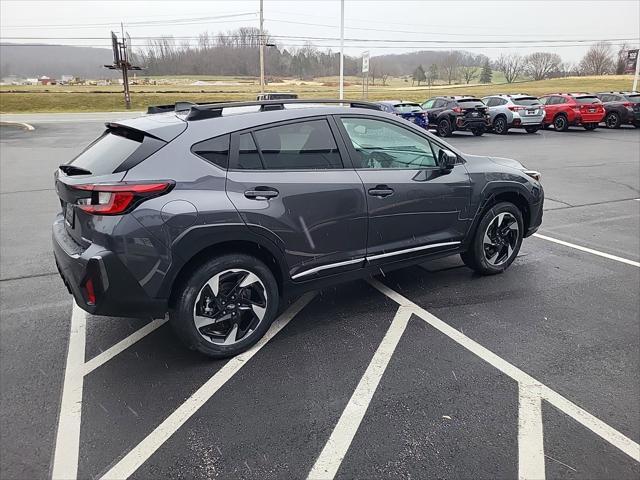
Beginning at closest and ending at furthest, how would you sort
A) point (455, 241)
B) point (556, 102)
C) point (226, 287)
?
point (226, 287)
point (455, 241)
point (556, 102)

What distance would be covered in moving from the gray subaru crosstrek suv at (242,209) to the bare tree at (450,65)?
307 ft

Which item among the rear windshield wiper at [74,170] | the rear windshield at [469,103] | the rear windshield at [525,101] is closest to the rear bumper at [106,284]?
the rear windshield wiper at [74,170]

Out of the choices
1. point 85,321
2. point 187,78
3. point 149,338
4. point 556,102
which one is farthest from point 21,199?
point 187,78

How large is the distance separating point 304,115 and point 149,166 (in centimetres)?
127

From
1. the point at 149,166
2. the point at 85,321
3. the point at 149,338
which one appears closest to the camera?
the point at 149,166

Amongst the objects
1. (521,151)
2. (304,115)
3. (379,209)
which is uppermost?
(304,115)

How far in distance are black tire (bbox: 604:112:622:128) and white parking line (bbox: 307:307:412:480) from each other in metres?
25.7

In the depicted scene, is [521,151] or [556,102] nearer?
[521,151]

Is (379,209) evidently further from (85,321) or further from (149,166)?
(85,321)

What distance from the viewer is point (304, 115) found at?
3.78 metres

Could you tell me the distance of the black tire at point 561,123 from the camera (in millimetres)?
23344

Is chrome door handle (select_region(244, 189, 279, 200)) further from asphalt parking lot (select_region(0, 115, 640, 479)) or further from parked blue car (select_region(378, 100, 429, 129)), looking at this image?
parked blue car (select_region(378, 100, 429, 129))

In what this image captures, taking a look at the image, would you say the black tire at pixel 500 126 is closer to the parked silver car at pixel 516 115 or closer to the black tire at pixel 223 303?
the parked silver car at pixel 516 115

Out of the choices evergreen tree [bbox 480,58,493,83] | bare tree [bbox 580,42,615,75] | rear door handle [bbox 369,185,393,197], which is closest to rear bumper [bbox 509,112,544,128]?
rear door handle [bbox 369,185,393,197]
